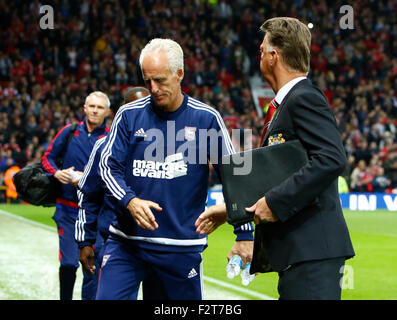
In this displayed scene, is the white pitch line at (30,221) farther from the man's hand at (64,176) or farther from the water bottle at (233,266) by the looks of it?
the water bottle at (233,266)

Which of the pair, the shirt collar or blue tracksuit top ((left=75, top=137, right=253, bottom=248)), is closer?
the shirt collar

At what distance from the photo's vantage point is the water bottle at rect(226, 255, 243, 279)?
375cm

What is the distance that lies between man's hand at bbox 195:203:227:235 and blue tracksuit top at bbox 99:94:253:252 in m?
0.23

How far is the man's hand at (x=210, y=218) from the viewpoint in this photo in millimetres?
3904

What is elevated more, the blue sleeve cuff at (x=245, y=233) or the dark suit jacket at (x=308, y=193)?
the dark suit jacket at (x=308, y=193)

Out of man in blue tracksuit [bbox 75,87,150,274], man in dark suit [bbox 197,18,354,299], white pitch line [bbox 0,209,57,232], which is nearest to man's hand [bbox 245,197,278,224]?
man in dark suit [bbox 197,18,354,299]

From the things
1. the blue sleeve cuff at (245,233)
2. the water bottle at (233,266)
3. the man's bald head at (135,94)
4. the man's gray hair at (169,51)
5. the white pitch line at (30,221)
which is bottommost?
the white pitch line at (30,221)

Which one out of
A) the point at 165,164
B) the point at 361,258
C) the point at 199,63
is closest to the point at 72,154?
the point at 165,164

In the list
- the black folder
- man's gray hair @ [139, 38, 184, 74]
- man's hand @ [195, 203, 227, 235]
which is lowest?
man's hand @ [195, 203, 227, 235]

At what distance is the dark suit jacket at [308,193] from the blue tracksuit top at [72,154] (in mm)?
4160

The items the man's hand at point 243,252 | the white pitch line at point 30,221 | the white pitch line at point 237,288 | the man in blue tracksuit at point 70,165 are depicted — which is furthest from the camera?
the white pitch line at point 30,221

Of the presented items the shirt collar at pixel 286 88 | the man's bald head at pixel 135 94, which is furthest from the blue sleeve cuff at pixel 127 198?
the man's bald head at pixel 135 94

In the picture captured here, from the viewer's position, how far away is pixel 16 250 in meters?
12.2

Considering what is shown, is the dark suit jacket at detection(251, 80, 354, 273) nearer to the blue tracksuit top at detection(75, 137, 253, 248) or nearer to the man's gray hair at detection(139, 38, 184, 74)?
the man's gray hair at detection(139, 38, 184, 74)
